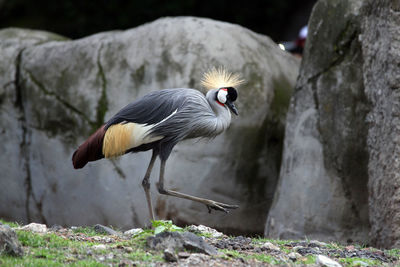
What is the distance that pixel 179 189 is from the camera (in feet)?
25.7

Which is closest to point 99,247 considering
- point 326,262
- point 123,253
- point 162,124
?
point 123,253

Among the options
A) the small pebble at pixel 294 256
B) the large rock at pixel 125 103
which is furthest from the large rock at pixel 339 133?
the small pebble at pixel 294 256

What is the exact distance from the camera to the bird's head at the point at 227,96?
18.3ft

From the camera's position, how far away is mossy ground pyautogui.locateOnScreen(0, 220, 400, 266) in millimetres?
4078

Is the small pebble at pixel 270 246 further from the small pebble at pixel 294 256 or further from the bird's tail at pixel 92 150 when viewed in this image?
the bird's tail at pixel 92 150

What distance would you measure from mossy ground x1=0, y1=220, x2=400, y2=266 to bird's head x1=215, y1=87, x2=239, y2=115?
1116 mm

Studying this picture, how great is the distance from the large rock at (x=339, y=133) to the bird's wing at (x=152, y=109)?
199 centimetres

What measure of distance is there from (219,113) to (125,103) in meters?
2.71

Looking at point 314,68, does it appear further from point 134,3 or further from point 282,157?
point 134,3

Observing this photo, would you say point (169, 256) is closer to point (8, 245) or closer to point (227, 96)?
point (8, 245)

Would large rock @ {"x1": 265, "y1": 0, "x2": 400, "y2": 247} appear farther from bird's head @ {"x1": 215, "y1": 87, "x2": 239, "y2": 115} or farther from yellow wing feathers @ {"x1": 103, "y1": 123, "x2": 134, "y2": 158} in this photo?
yellow wing feathers @ {"x1": 103, "y1": 123, "x2": 134, "y2": 158}

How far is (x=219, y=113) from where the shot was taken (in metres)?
5.59

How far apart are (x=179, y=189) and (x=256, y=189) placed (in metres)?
0.94

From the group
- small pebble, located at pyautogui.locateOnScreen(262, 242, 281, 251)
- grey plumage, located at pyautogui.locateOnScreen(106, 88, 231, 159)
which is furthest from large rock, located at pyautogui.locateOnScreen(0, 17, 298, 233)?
small pebble, located at pyautogui.locateOnScreen(262, 242, 281, 251)
